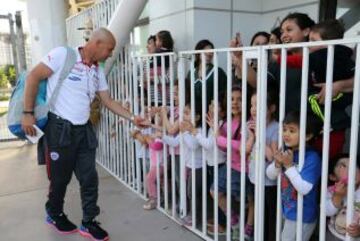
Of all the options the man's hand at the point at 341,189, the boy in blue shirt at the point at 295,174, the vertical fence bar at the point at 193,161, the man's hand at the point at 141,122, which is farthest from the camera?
the man's hand at the point at 141,122

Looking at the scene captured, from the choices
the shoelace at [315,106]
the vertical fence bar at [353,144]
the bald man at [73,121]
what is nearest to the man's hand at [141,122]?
the bald man at [73,121]

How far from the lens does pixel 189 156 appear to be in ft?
9.48

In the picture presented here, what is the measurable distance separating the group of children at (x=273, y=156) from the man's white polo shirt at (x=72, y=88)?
619mm

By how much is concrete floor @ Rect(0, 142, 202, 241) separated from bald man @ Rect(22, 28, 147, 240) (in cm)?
19

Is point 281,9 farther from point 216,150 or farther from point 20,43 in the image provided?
point 20,43

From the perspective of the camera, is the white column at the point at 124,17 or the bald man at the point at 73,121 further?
the white column at the point at 124,17

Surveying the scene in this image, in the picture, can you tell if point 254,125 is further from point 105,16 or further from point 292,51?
point 105,16

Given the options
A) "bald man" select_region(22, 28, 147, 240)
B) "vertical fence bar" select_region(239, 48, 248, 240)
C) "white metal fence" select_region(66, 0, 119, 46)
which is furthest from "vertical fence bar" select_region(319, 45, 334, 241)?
"white metal fence" select_region(66, 0, 119, 46)

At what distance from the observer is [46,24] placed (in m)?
5.64

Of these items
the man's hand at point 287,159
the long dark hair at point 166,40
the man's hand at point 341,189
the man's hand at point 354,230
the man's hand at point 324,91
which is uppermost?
the long dark hair at point 166,40

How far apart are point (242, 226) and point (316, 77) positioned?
3.50 feet

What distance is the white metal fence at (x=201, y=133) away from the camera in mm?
1835

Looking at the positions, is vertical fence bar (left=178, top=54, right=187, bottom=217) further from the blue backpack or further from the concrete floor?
the blue backpack

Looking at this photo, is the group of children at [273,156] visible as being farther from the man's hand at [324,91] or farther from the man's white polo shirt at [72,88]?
the man's white polo shirt at [72,88]
